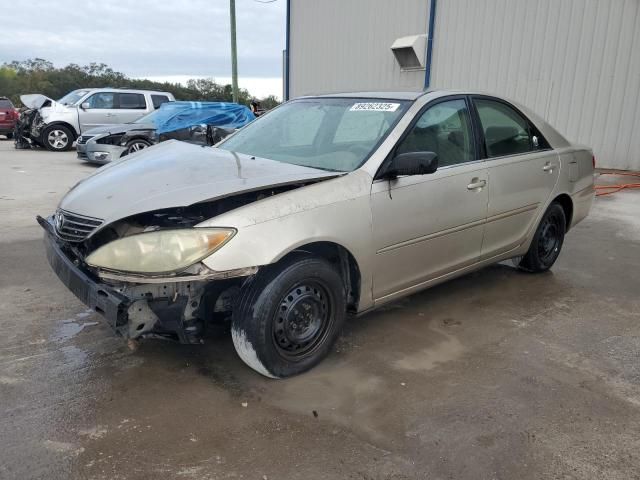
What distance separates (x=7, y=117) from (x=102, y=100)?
6.37 metres

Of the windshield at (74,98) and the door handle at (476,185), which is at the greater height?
the windshield at (74,98)

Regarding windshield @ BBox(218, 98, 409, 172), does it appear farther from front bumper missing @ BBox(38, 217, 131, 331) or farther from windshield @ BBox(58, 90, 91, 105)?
windshield @ BBox(58, 90, 91, 105)

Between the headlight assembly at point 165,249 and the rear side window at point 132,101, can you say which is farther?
the rear side window at point 132,101

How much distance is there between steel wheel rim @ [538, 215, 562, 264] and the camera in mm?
4922

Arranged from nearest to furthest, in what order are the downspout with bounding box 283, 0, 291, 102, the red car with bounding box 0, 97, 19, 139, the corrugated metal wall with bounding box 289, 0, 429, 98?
the corrugated metal wall with bounding box 289, 0, 429, 98, the downspout with bounding box 283, 0, 291, 102, the red car with bounding box 0, 97, 19, 139

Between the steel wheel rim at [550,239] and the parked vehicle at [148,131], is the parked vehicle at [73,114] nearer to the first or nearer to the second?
the parked vehicle at [148,131]

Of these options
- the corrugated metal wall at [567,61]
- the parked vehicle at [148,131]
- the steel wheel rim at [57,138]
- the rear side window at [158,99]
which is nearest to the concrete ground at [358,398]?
the parked vehicle at [148,131]

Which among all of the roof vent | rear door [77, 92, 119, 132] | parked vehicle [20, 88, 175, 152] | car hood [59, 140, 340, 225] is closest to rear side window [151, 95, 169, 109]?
parked vehicle [20, 88, 175, 152]

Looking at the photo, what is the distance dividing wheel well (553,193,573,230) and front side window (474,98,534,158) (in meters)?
0.64

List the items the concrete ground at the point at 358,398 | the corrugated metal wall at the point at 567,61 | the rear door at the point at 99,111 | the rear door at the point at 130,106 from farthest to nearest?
the rear door at the point at 130,106 < the rear door at the point at 99,111 < the corrugated metal wall at the point at 567,61 < the concrete ground at the point at 358,398

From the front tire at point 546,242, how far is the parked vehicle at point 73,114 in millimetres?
13424

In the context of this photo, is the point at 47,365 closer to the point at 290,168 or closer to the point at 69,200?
the point at 69,200

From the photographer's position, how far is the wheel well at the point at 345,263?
312 cm

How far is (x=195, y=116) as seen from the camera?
1173cm
